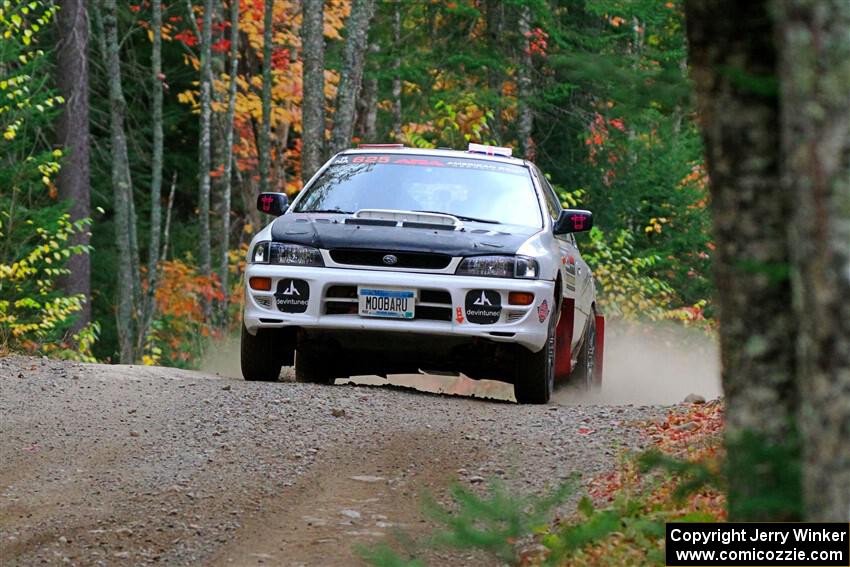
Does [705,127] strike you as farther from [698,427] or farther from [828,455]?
[698,427]

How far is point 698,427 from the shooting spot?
9.09 metres

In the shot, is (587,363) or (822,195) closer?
(822,195)

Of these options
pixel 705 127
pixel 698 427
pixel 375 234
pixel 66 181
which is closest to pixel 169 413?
pixel 375 234

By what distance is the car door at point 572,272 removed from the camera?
11.6m

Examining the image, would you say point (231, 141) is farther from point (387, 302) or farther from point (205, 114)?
point (387, 302)

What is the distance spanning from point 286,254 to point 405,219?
925mm

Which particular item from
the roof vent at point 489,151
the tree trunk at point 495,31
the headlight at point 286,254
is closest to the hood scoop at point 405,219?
the headlight at point 286,254

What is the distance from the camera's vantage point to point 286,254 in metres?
10.7

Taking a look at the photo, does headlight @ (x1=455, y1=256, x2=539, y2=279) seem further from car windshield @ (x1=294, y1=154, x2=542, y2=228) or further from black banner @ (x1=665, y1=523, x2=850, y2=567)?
black banner @ (x1=665, y1=523, x2=850, y2=567)

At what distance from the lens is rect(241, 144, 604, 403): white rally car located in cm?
1043

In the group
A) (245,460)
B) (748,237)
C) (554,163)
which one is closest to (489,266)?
(245,460)

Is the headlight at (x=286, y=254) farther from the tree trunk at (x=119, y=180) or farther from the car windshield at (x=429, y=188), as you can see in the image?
the tree trunk at (x=119, y=180)

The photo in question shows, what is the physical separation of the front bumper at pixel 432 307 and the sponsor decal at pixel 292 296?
0.03 metres

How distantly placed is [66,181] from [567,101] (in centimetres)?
873
